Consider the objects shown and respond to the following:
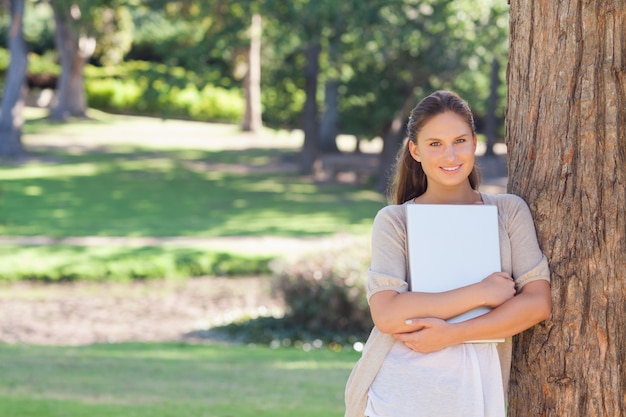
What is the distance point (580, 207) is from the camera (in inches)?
114

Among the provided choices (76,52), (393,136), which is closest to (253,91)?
(76,52)

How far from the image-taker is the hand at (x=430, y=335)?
103 inches

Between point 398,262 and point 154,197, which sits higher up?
point 398,262

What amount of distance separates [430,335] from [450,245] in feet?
0.92

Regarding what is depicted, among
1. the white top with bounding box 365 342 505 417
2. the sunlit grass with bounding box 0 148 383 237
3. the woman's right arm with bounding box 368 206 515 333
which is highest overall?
the woman's right arm with bounding box 368 206 515 333

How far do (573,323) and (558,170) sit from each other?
1.54 ft

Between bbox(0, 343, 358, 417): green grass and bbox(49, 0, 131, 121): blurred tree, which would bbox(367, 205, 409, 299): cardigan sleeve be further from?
bbox(49, 0, 131, 121): blurred tree

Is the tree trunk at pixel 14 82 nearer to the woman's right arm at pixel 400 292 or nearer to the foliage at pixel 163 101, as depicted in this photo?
the foliage at pixel 163 101

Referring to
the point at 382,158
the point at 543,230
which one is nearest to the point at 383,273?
the point at 543,230

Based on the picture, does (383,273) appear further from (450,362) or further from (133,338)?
(133,338)

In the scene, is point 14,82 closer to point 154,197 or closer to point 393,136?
point 154,197

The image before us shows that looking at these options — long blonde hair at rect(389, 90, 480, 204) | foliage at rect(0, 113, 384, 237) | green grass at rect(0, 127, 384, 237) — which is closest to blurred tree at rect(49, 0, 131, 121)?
foliage at rect(0, 113, 384, 237)

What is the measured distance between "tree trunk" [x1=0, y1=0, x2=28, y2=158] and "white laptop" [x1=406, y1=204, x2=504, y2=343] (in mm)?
24377

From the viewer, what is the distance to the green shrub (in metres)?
10.6
